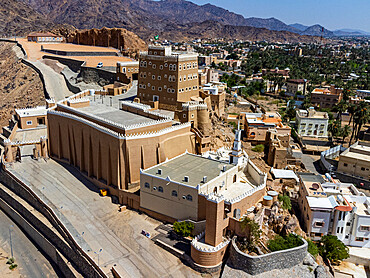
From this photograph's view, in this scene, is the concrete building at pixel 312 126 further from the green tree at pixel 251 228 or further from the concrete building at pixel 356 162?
the green tree at pixel 251 228

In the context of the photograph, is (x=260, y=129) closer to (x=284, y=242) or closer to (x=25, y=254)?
(x=284, y=242)

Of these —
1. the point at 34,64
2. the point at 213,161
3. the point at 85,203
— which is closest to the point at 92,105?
the point at 85,203

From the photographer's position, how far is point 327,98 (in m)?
77.2

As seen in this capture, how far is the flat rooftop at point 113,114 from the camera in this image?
35.3 metres

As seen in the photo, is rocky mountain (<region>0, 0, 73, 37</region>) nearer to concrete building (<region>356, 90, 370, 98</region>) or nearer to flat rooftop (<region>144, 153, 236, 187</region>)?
concrete building (<region>356, 90, 370, 98</region>)

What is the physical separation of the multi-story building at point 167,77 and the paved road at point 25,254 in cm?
1905

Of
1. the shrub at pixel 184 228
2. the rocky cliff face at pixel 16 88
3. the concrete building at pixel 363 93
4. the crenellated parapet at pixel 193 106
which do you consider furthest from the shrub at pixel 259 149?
the concrete building at pixel 363 93

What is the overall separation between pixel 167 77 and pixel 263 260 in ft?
73.8

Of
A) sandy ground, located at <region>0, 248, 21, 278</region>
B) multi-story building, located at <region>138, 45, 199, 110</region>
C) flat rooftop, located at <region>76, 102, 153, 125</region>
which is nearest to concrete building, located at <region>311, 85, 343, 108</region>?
multi-story building, located at <region>138, 45, 199, 110</region>

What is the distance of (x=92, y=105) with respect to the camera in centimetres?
4209

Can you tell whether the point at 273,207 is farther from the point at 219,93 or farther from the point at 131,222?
the point at 219,93

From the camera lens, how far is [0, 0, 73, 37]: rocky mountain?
430 feet

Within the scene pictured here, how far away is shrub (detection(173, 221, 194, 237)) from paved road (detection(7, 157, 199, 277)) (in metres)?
1.80

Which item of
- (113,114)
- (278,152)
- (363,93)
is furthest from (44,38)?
(363,93)
